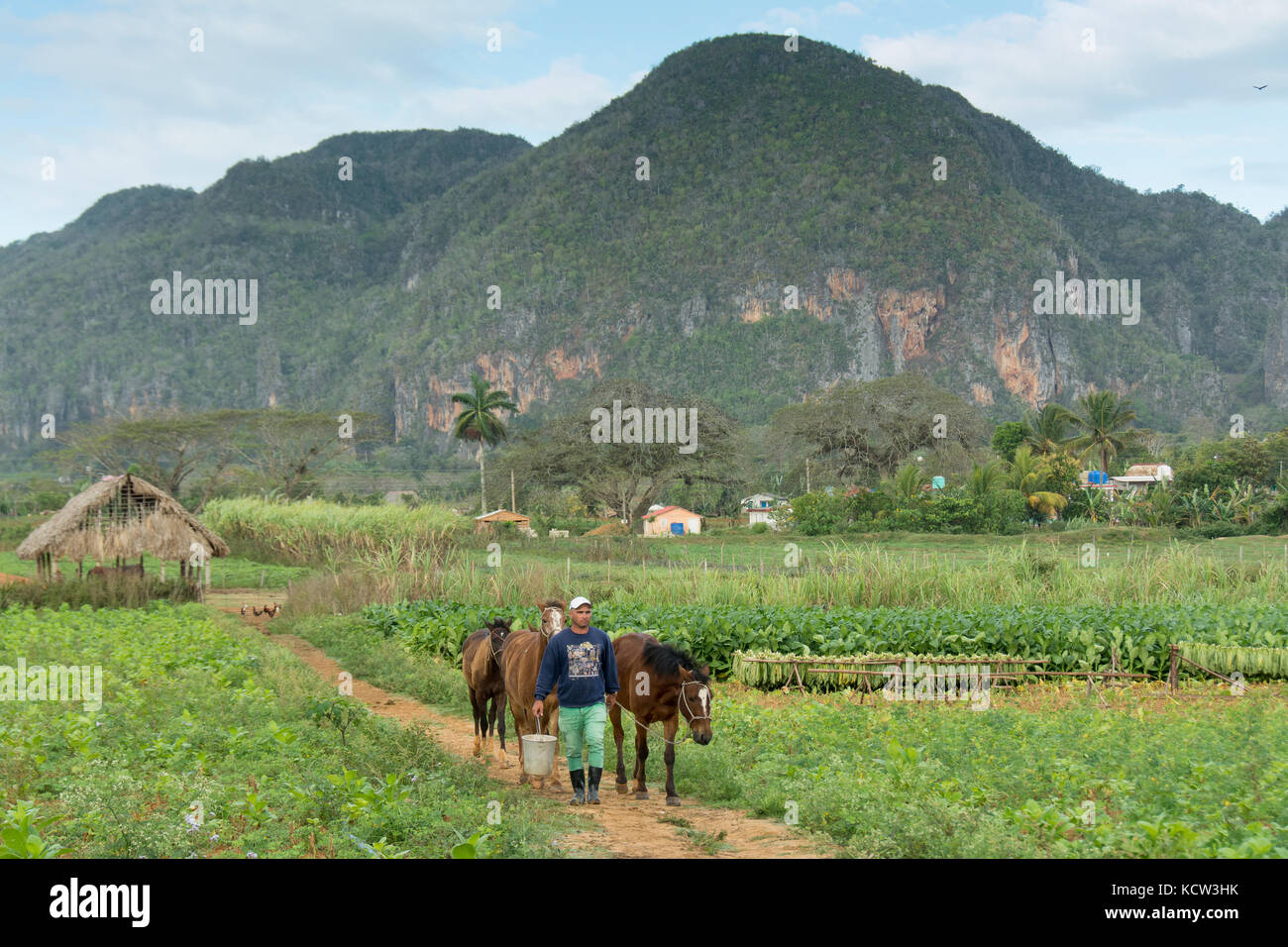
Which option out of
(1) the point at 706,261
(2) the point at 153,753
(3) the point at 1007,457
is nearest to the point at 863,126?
(1) the point at 706,261

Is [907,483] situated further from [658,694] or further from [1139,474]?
[658,694]

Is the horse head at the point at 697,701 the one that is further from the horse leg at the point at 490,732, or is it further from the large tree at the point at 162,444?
the large tree at the point at 162,444

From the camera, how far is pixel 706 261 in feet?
529

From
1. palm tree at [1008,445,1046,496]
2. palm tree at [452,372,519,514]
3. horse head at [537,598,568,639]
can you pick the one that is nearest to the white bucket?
horse head at [537,598,568,639]

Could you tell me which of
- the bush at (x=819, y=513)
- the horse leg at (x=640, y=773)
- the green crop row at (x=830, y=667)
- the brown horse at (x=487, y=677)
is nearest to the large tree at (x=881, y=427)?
the bush at (x=819, y=513)

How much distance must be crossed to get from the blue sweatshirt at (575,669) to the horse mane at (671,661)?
37 centimetres

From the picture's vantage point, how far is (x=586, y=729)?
7.36 meters

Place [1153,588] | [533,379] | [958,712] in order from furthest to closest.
A: [533,379]
[1153,588]
[958,712]

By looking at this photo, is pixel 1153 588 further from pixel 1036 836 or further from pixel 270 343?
pixel 270 343

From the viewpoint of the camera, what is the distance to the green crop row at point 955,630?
525 inches

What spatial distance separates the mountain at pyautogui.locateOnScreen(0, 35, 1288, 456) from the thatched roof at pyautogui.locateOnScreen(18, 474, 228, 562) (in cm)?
10369

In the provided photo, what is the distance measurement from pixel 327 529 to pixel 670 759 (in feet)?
Result: 90.9

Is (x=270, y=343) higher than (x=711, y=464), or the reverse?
(x=270, y=343)

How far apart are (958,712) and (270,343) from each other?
6862 inches
